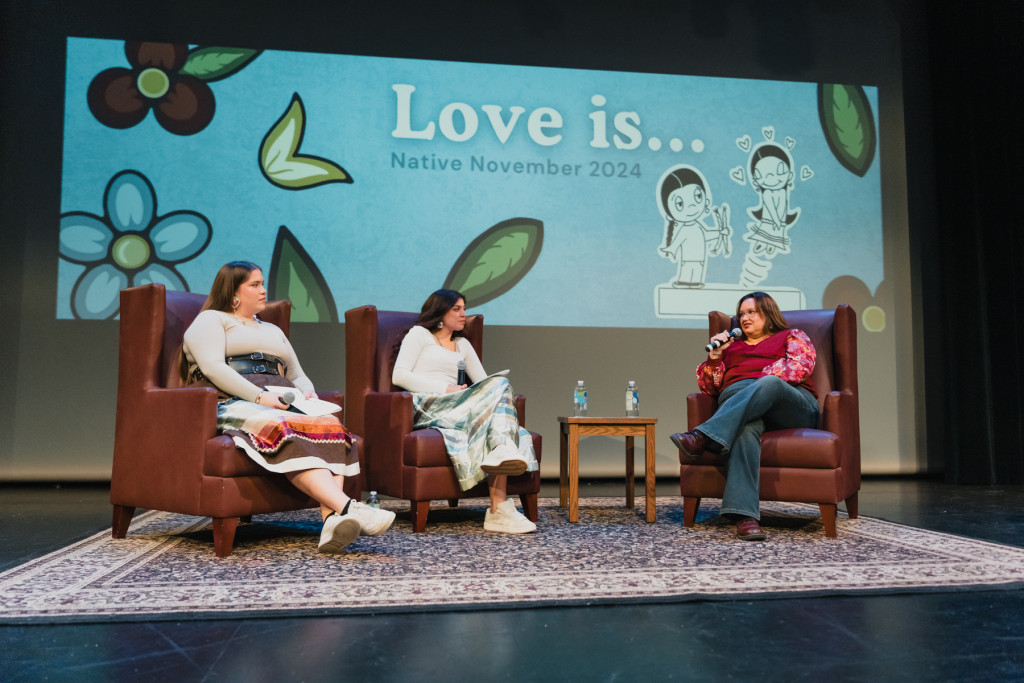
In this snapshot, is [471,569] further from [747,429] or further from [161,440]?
[747,429]

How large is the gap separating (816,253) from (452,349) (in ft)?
9.51

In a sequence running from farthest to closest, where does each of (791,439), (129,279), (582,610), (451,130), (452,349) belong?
1. (451,130)
2. (129,279)
3. (452,349)
4. (791,439)
5. (582,610)

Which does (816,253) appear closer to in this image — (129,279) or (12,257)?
(129,279)

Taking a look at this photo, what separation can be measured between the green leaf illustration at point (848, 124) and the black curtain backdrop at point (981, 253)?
1.60 feet

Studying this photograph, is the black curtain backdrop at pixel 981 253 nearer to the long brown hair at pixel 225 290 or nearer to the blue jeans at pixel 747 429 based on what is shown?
the blue jeans at pixel 747 429

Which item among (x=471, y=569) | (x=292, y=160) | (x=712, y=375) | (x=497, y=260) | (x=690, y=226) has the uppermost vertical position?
(x=292, y=160)

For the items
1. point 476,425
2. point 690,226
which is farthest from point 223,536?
point 690,226

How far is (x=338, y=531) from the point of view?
2365mm

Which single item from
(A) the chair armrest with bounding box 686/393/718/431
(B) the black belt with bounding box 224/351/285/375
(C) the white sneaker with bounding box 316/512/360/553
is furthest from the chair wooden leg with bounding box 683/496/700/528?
(B) the black belt with bounding box 224/351/285/375

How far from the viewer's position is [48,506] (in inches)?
147

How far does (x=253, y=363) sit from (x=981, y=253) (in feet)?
15.5

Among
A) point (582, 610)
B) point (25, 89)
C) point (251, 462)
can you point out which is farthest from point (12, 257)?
point (582, 610)

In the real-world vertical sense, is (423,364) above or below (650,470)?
above

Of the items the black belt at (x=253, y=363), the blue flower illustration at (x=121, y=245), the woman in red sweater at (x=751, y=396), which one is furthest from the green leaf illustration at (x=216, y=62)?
the woman in red sweater at (x=751, y=396)
